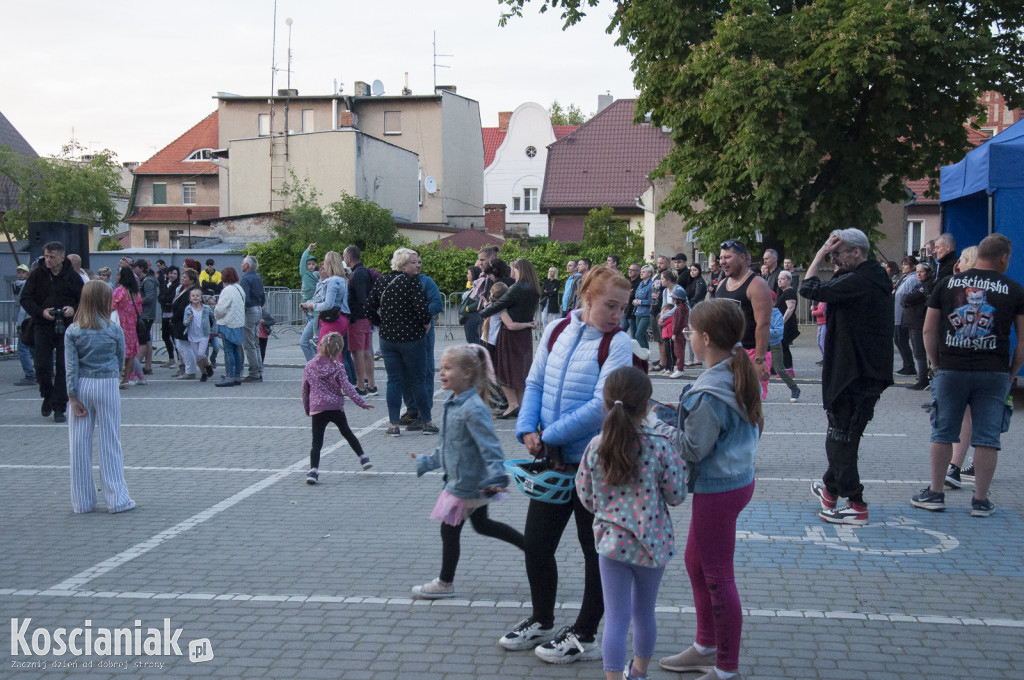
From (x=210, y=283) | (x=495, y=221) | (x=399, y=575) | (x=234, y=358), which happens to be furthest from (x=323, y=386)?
(x=495, y=221)

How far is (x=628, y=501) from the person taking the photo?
11.9 ft

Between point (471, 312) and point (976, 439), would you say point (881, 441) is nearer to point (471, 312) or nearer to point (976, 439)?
point (976, 439)

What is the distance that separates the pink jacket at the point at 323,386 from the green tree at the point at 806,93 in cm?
1441

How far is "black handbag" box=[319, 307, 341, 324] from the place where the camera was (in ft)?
38.5

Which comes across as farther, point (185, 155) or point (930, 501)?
point (185, 155)

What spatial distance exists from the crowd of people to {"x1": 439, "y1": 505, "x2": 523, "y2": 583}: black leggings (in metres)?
0.01

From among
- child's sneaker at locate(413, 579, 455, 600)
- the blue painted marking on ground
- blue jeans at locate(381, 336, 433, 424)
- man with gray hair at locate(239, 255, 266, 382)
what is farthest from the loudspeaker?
the blue painted marking on ground

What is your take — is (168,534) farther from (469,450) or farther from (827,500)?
(827,500)

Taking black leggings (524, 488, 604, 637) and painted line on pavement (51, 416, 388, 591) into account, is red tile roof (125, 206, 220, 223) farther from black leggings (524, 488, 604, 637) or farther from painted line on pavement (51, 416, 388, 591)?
black leggings (524, 488, 604, 637)

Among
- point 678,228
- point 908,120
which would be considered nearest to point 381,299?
point 908,120

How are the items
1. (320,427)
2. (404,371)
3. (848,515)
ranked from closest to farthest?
(848,515) < (320,427) < (404,371)

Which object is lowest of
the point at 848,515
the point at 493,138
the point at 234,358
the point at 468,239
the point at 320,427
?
the point at 848,515

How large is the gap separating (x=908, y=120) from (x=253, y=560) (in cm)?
1927

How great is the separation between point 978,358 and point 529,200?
58224mm
